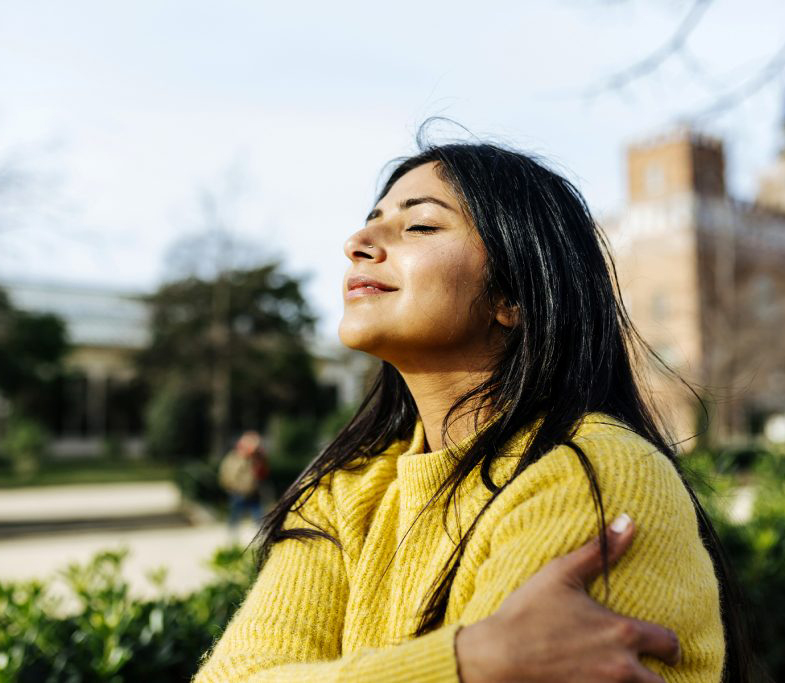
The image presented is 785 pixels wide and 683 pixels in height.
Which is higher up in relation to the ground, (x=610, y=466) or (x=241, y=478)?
(x=610, y=466)

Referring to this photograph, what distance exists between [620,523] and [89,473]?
81.0 ft

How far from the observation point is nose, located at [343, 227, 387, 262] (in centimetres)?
184

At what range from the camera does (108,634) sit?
2.65 m

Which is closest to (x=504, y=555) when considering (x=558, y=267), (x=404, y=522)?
(x=404, y=522)

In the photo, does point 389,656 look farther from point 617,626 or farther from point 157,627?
point 157,627

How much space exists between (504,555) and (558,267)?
2.21 ft

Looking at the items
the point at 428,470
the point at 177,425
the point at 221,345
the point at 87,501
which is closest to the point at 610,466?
the point at 428,470

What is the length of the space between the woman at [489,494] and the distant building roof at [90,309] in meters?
32.5

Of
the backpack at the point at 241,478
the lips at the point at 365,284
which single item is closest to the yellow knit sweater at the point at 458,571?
the lips at the point at 365,284

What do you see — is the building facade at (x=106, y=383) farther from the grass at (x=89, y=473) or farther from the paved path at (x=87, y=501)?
the paved path at (x=87, y=501)

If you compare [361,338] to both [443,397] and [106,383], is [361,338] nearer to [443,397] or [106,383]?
[443,397]

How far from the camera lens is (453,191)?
1853 millimetres

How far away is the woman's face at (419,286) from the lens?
175 centimetres

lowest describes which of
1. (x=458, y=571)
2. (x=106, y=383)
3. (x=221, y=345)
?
(x=106, y=383)
